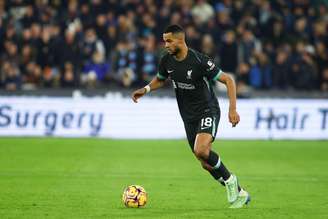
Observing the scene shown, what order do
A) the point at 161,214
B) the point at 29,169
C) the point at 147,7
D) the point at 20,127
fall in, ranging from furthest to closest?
the point at 147,7 < the point at 20,127 < the point at 29,169 < the point at 161,214

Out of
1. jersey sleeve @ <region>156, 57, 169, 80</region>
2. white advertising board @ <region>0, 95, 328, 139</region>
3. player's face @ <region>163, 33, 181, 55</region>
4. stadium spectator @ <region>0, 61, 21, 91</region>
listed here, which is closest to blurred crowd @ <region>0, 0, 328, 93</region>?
stadium spectator @ <region>0, 61, 21, 91</region>

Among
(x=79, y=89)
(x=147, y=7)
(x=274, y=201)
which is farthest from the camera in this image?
(x=147, y=7)

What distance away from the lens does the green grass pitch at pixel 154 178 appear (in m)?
9.56

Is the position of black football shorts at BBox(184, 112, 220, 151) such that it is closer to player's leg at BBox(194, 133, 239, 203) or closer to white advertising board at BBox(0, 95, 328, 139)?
player's leg at BBox(194, 133, 239, 203)

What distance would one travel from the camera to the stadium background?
47.2 ft

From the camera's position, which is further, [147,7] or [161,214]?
[147,7]

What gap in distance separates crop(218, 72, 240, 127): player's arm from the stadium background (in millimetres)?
2530

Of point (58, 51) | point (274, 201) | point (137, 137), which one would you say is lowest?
point (137, 137)

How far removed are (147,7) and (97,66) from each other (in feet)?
8.34

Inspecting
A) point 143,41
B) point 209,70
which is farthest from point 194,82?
point 143,41

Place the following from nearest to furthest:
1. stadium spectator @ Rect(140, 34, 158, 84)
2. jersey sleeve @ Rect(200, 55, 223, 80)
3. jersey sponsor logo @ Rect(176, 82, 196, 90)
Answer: jersey sleeve @ Rect(200, 55, 223, 80)
jersey sponsor logo @ Rect(176, 82, 196, 90)
stadium spectator @ Rect(140, 34, 158, 84)

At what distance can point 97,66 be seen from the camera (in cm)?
2231

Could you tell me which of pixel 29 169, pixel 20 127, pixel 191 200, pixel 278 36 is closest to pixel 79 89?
pixel 20 127

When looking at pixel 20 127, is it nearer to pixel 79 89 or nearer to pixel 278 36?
pixel 79 89
